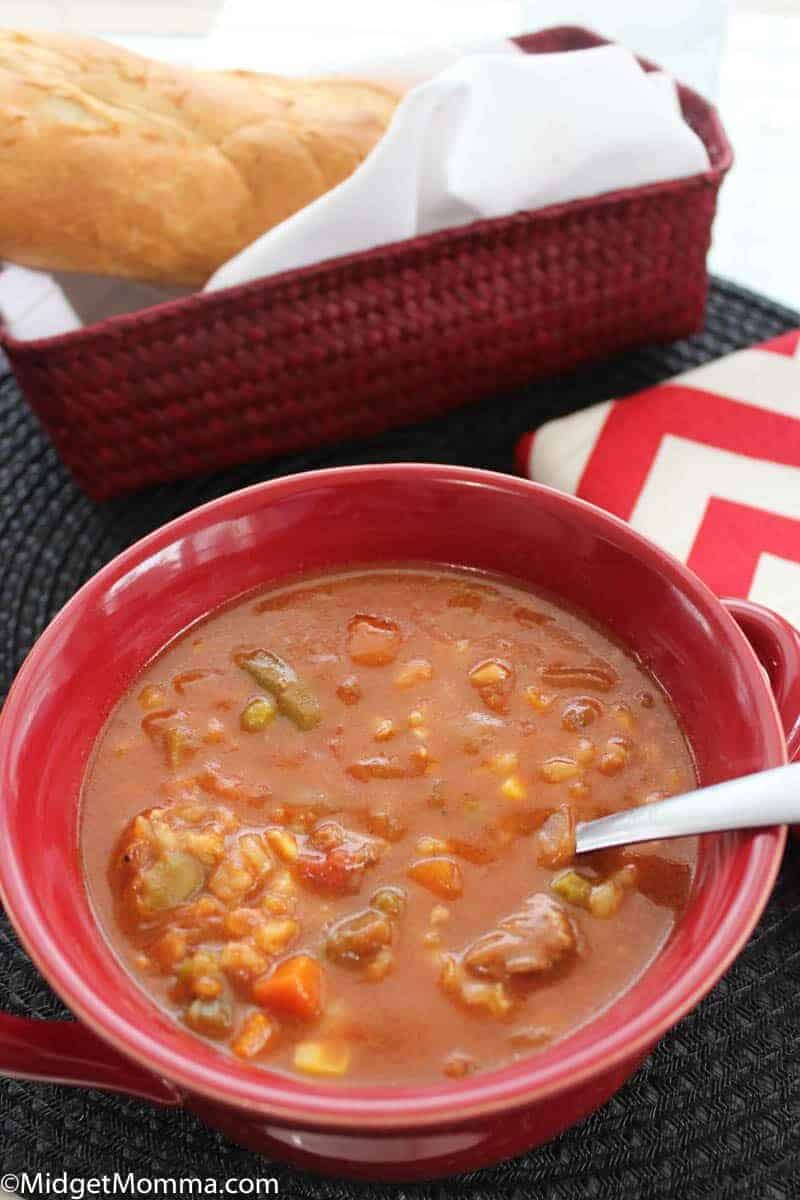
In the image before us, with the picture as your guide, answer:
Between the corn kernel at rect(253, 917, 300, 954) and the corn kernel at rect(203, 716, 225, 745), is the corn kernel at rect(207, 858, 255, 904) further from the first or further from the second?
the corn kernel at rect(203, 716, 225, 745)

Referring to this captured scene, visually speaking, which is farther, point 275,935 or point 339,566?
point 339,566

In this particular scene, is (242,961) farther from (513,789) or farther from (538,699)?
(538,699)

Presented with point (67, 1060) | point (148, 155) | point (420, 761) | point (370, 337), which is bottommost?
point (67, 1060)

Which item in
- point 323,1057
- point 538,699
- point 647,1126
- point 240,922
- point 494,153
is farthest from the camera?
point 494,153

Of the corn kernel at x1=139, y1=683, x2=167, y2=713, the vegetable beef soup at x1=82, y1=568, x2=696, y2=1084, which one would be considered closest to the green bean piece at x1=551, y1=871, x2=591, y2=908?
the vegetable beef soup at x1=82, y1=568, x2=696, y2=1084

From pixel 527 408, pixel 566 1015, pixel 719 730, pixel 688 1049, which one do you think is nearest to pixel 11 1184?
pixel 566 1015

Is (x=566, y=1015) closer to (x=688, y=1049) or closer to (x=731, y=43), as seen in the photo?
(x=688, y=1049)

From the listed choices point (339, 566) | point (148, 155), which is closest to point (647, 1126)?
point (339, 566)

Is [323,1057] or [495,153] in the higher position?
[495,153]

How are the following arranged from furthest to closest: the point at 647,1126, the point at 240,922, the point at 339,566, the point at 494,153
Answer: the point at 494,153 < the point at 339,566 < the point at 647,1126 < the point at 240,922
